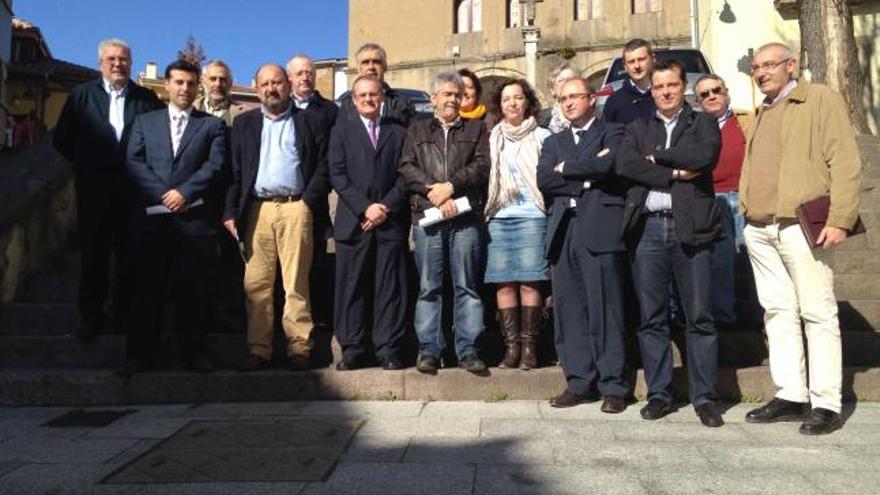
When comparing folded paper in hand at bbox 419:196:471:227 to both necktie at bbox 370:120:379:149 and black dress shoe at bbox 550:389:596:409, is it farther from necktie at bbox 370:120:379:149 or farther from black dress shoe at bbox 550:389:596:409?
black dress shoe at bbox 550:389:596:409

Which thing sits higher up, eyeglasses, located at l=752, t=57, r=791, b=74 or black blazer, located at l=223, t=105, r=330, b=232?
eyeglasses, located at l=752, t=57, r=791, b=74

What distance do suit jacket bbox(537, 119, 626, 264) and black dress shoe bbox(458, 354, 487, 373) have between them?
84 centimetres

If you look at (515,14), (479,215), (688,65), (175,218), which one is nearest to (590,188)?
(479,215)

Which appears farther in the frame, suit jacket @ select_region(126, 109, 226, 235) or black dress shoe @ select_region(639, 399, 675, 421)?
suit jacket @ select_region(126, 109, 226, 235)

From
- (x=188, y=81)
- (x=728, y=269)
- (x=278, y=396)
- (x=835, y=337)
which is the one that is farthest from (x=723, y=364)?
(x=188, y=81)

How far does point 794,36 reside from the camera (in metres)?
20.9

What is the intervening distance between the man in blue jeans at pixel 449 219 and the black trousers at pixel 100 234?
2116mm

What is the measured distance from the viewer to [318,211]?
5.45 m

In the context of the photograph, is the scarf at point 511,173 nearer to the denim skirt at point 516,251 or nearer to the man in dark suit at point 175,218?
the denim skirt at point 516,251

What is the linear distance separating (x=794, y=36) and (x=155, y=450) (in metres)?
21.7

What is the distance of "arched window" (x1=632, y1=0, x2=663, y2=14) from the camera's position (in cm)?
3109

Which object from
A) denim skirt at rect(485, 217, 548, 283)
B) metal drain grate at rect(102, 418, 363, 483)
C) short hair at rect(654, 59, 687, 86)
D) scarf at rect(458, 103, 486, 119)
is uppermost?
short hair at rect(654, 59, 687, 86)

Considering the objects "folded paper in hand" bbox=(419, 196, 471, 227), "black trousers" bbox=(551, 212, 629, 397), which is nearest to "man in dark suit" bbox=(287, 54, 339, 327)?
"folded paper in hand" bbox=(419, 196, 471, 227)

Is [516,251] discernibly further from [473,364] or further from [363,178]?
[363,178]
